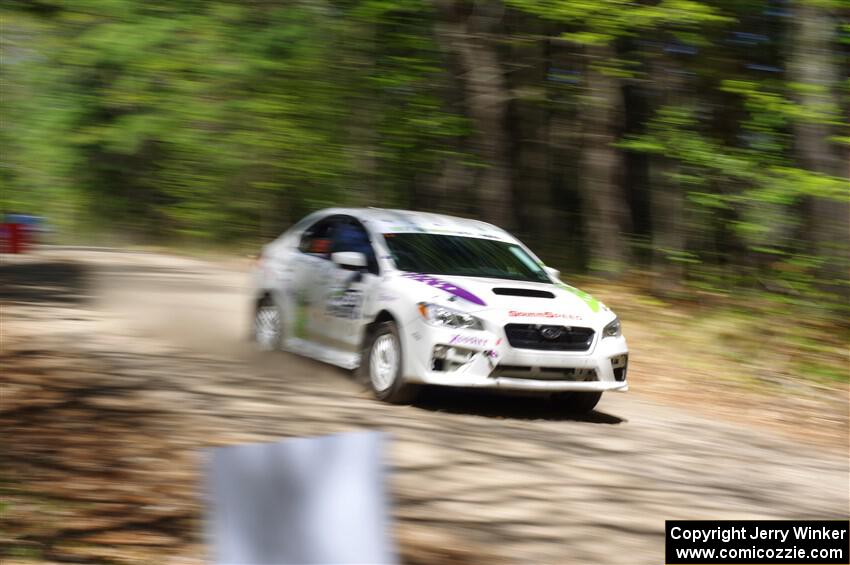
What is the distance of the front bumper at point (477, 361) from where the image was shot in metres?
8.84

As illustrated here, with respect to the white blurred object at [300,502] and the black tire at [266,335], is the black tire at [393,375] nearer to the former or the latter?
the black tire at [266,335]

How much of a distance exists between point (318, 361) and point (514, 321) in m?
2.78

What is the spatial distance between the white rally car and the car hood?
1 centimetres

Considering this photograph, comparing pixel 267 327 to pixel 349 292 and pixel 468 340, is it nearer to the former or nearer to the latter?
pixel 349 292

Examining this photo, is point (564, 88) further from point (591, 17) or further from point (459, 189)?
point (591, 17)

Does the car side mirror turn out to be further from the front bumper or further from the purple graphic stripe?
the front bumper

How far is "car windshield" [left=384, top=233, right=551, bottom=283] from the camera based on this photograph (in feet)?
32.0

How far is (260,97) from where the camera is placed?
66.0 feet

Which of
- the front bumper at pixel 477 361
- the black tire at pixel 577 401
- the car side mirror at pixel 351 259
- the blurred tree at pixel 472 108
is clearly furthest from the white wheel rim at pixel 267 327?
the blurred tree at pixel 472 108

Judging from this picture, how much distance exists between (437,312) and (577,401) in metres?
1.78

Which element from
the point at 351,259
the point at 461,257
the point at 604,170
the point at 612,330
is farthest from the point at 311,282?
the point at 604,170

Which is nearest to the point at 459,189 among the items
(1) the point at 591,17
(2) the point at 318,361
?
(1) the point at 591,17

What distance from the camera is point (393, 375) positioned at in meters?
9.17

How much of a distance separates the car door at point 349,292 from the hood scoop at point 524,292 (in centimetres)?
112
